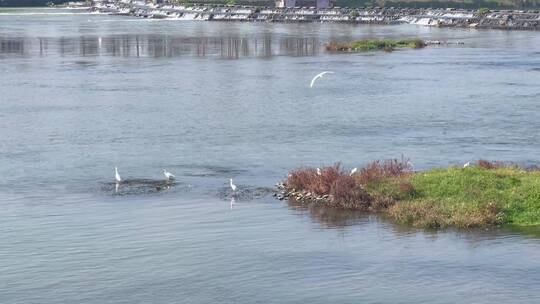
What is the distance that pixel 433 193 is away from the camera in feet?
93.6

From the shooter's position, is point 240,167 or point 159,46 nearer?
point 240,167

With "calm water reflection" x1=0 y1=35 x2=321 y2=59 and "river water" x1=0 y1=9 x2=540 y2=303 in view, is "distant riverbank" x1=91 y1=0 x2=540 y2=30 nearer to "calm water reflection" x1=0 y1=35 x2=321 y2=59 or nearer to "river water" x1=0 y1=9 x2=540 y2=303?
"calm water reflection" x1=0 y1=35 x2=321 y2=59

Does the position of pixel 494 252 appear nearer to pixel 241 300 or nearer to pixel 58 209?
pixel 241 300

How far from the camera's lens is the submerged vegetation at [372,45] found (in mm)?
84375

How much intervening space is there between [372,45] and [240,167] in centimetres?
5131

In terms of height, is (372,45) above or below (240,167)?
above

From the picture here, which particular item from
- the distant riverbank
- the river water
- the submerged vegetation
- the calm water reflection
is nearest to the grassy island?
the river water

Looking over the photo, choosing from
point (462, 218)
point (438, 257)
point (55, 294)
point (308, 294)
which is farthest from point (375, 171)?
point (55, 294)

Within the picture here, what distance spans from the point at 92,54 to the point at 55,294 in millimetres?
60931

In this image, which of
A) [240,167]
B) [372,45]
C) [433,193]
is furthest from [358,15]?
[433,193]

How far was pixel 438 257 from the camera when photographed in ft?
81.9

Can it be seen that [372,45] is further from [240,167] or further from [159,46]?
[240,167]

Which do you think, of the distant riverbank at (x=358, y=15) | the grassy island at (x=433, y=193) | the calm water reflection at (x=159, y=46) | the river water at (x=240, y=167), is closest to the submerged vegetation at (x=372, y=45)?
the calm water reflection at (x=159, y=46)

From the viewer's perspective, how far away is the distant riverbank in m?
118
